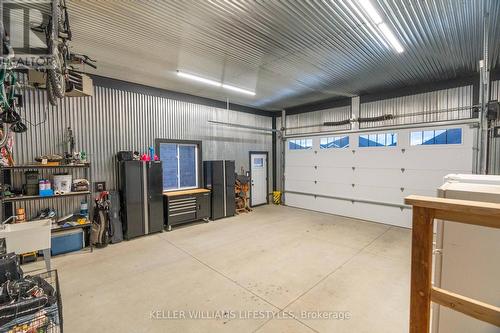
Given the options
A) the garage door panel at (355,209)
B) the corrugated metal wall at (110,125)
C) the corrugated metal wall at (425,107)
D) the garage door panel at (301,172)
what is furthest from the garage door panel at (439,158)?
the corrugated metal wall at (110,125)

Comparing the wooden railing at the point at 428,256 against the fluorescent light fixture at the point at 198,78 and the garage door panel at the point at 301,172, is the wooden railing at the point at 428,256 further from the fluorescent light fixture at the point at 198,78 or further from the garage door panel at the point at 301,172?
the garage door panel at the point at 301,172

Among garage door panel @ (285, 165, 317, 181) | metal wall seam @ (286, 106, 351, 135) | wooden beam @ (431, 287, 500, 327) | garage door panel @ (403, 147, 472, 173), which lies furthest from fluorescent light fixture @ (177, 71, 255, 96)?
wooden beam @ (431, 287, 500, 327)

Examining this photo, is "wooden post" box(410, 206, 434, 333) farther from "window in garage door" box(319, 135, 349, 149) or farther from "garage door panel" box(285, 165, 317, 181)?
"garage door panel" box(285, 165, 317, 181)

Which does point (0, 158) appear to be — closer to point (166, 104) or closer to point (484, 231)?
point (166, 104)

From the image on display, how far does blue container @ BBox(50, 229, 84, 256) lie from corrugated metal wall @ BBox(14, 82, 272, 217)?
22.5 inches

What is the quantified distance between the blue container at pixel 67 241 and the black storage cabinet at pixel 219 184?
3.00 meters

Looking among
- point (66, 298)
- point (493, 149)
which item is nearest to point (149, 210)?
point (66, 298)

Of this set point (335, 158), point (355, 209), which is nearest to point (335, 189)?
point (355, 209)

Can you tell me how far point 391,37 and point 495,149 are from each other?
11.6ft

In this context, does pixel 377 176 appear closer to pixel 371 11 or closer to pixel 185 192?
pixel 371 11

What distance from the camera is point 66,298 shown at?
2.73m

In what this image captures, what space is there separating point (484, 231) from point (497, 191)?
0.87ft

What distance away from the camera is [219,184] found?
21.2 feet

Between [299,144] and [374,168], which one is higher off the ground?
[299,144]
